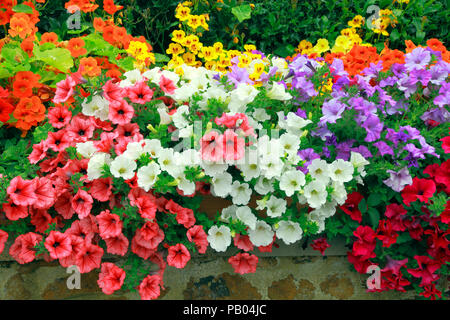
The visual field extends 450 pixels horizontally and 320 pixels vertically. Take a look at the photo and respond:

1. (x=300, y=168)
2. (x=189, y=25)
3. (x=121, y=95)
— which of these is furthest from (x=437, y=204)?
(x=189, y=25)

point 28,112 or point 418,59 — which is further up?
point 418,59

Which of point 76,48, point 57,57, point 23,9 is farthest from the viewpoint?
point 23,9

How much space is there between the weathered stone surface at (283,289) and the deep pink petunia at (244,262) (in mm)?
206

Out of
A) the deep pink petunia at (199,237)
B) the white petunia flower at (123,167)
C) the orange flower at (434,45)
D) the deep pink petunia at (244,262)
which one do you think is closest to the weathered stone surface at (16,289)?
the white petunia flower at (123,167)

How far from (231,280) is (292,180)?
1.84 ft

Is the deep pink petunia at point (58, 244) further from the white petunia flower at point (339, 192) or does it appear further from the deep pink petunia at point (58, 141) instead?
the white petunia flower at point (339, 192)

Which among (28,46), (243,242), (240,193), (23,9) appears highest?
(23,9)

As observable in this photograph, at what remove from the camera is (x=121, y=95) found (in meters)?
2.03

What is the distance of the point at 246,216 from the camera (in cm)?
192

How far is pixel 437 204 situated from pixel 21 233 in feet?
5.66

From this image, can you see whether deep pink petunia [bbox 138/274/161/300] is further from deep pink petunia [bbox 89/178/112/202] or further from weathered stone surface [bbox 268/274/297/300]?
weathered stone surface [bbox 268/274/297/300]

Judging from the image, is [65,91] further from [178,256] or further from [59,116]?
[178,256]

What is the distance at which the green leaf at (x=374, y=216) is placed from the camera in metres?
2.00

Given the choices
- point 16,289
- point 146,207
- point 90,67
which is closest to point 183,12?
point 90,67
